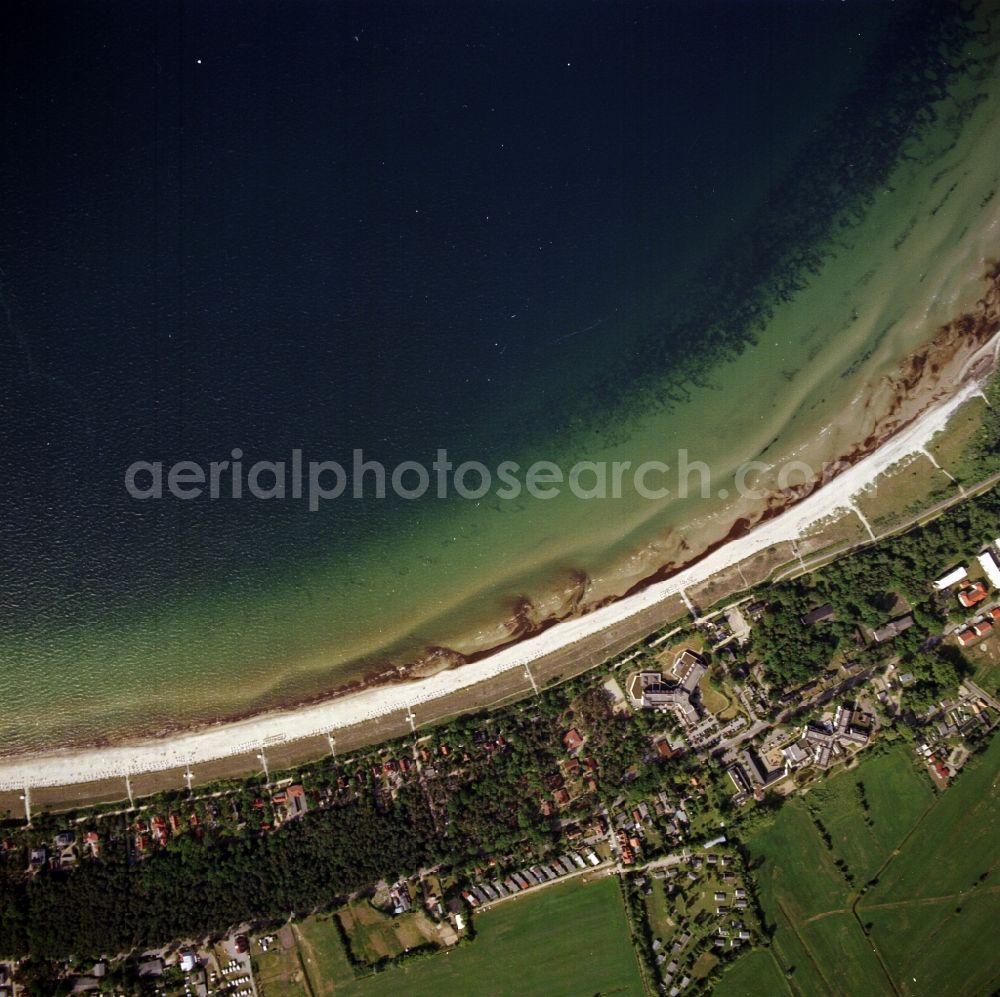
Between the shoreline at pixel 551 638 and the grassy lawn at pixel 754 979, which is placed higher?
the shoreline at pixel 551 638

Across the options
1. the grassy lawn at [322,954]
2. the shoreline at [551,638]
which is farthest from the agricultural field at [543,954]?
the shoreline at [551,638]

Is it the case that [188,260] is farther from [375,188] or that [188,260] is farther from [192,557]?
[192,557]

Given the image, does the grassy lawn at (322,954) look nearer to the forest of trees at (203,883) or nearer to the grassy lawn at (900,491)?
the forest of trees at (203,883)

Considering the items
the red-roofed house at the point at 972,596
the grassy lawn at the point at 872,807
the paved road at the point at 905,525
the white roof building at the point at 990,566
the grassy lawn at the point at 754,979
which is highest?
the paved road at the point at 905,525

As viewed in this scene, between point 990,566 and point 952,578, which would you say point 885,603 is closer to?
point 952,578

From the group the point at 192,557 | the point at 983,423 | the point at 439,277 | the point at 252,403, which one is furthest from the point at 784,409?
the point at 192,557

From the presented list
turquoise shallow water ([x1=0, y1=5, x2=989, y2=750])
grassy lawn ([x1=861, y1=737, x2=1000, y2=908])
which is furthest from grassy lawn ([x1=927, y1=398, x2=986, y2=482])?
grassy lawn ([x1=861, y1=737, x2=1000, y2=908])
